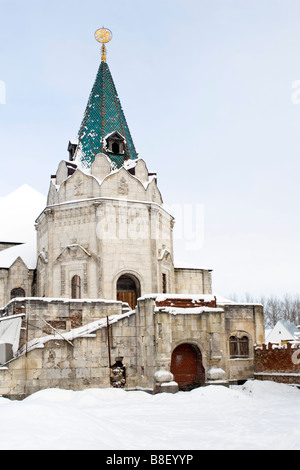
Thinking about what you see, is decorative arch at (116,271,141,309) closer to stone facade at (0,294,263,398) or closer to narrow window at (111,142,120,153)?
stone facade at (0,294,263,398)

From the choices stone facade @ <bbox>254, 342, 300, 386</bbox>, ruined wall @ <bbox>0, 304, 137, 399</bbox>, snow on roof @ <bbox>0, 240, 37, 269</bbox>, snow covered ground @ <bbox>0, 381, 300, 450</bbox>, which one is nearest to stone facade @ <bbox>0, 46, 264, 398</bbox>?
ruined wall @ <bbox>0, 304, 137, 399</bbox>

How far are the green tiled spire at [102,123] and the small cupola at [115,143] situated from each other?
0.50ft

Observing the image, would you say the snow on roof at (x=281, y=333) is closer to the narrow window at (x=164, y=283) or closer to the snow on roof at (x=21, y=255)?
the narrow window at (x=164, y=283)

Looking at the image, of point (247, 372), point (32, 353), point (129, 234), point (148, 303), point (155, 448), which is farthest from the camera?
point (129, 234)

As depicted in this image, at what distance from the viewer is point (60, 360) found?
796 inches

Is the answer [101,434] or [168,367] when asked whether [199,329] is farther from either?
[101,434]

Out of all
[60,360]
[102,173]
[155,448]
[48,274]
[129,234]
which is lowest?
[155,448]

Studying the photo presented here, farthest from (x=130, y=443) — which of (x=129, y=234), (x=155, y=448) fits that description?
(x=129, y=234)

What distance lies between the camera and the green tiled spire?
1197 inches

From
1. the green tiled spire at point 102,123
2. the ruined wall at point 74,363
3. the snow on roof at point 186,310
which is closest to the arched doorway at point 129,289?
the ruined wall at point 74,363

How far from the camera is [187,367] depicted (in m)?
22.2

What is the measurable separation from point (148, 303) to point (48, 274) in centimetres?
855

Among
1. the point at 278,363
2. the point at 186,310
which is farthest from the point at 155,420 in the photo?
the point at 278,363

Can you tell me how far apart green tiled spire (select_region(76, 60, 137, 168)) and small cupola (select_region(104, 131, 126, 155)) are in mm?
151
